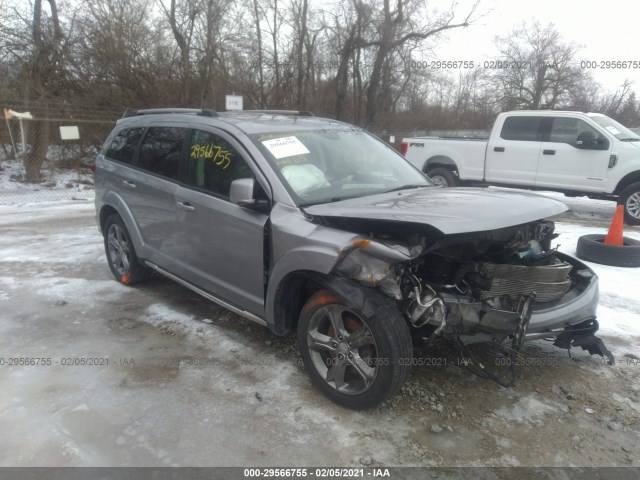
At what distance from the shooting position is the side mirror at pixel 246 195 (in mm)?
3020

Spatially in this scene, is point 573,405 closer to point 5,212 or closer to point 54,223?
point 54,223

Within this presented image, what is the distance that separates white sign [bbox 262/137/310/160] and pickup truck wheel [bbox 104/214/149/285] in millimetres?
2253

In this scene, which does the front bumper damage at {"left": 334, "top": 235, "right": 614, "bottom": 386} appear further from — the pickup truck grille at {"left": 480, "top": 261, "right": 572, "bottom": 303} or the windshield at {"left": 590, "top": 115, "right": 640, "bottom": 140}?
the windshield at {"left": 590, "top": 115, "right": 640, "bottom": 140}

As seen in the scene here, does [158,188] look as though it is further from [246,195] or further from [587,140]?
[587,140]

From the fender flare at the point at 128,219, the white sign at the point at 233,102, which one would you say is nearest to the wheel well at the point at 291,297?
the fender flare at the point at 128,219

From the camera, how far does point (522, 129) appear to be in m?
9.73

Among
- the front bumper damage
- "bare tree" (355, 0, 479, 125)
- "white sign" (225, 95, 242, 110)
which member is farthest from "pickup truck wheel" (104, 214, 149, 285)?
"bare tree" (355, 0, 479, 125)

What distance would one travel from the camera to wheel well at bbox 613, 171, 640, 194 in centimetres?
848

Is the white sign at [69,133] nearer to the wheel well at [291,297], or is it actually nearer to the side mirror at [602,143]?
the wheel well at [291,297]

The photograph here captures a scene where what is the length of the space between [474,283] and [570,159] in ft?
24.7

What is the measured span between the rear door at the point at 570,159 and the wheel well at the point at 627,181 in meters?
0.27

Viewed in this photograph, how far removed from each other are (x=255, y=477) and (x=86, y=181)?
13.0 m

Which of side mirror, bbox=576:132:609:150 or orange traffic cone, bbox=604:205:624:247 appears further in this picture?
side mirror, bbox=576:132:609:150

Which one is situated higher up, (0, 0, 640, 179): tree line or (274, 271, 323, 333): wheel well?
(0, 0, 640, 179): tree line
